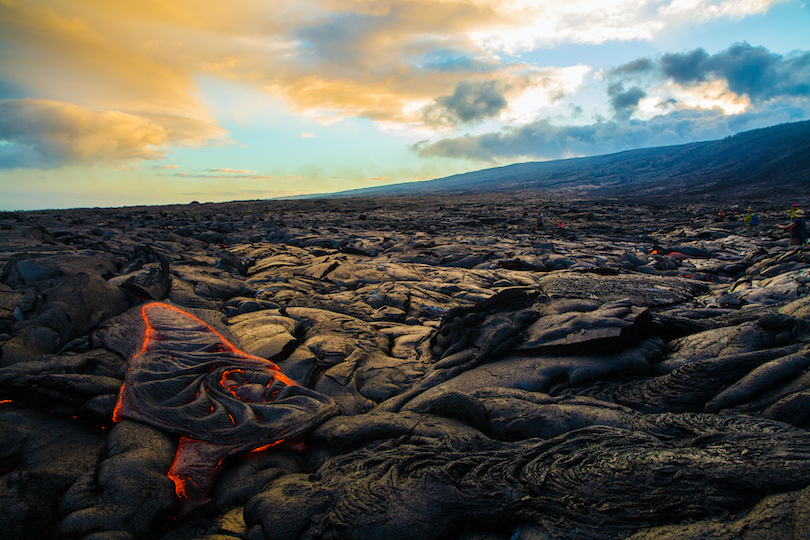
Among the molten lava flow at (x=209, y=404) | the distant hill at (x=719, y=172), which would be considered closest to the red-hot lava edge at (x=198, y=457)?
the molten lava flow at (x=209, y=404)

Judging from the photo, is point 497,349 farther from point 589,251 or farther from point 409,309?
point 589,251

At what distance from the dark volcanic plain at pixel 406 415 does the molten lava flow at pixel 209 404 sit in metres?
0.02

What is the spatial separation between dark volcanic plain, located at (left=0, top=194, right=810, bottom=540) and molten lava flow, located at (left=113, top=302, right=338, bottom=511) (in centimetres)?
2

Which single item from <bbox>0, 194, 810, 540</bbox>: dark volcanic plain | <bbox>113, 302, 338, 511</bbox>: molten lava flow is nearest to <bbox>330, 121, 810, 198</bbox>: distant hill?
<bbox>0, 194, 810, 540</bbox>: dark volcanic plain

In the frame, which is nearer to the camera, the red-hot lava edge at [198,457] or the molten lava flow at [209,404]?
the red-hot lava edge at [198,457]

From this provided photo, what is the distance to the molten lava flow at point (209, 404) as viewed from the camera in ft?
10.5

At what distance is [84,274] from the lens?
5473 millimetres

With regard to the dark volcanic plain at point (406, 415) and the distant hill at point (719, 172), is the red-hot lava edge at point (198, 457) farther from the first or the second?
the distant hill at point (719, 172)

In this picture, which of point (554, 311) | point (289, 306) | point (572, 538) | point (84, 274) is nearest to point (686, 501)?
point (572, 538)

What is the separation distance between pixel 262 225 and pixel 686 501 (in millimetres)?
19617

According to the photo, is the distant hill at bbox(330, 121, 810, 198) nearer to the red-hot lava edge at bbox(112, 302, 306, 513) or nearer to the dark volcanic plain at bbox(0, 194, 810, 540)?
the dark volcanic plain at bbox(0, 194, 810, 540)

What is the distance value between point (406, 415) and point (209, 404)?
6.68 ft

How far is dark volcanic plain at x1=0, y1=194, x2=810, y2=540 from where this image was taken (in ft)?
7.41

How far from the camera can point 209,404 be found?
3.63 m
